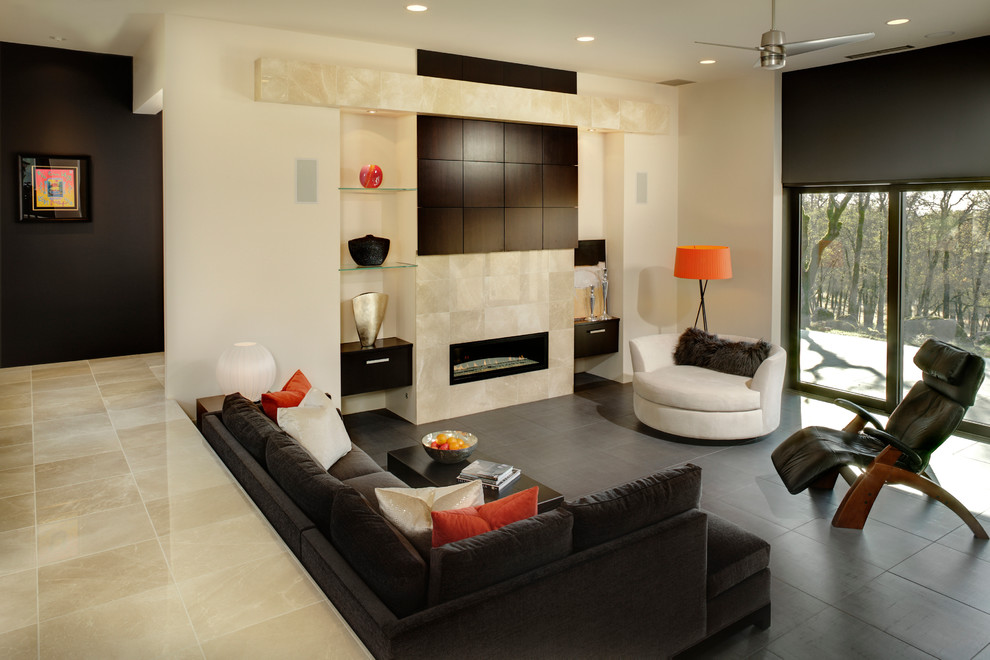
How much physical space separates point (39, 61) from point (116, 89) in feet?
2.01

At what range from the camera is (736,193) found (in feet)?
23.7

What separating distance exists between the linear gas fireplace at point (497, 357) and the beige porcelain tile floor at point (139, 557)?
96.6 inches

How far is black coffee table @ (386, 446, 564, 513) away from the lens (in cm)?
379

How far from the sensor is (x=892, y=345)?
6.37m

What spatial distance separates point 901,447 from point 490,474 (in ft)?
7.82

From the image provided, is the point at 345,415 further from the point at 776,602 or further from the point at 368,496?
the point at 776,602

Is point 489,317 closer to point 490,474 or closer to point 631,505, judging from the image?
point 490,474

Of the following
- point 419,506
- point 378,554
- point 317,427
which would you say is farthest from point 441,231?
point 378,554

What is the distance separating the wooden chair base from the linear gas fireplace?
10.6 ft

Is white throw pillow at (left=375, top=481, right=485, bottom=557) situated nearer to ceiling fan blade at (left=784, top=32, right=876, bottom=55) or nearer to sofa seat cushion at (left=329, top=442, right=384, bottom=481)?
sofa seat cushion at (left=329, top=442, right=384, bottom=481)

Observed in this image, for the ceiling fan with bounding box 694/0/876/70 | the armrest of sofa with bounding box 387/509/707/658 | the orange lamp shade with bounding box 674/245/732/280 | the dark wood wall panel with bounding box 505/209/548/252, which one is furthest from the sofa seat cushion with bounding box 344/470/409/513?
the orange lamp shade with bounding box 674/245/732/280

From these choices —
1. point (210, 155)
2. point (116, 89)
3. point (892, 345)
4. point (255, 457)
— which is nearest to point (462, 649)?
point (255, 457)

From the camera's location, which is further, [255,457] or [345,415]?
[345,415]

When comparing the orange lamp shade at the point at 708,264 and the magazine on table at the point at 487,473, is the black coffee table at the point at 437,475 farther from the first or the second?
the orange lamp shade at the point at 708,264
